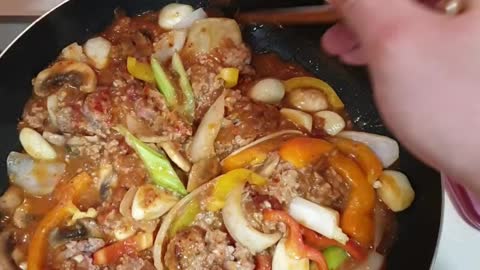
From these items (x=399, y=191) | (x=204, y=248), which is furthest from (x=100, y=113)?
(x=399, y=191)

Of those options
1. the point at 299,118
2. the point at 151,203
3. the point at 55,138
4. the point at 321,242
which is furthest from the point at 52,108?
the point at 321,242

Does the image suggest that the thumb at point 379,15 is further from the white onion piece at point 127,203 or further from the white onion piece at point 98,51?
the white onion piece at point 98,51

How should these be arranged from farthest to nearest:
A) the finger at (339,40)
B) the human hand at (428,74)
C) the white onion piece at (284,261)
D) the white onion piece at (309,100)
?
the white onion piece at (309,100)
the white onion piece at (284,261)
the finger at (339,40)
the human hand at (428,74)

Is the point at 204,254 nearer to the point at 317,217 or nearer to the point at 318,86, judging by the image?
the point at 317,217

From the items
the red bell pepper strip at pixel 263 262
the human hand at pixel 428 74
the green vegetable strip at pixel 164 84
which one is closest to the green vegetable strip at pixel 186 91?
the green vegetable strip at pixel 164 84

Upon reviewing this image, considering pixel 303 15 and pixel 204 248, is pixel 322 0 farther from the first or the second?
pixel 204 248

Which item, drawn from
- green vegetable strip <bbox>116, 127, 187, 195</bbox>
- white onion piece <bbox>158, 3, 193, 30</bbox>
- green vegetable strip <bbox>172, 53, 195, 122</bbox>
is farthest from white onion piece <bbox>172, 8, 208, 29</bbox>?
green vegetable strip <bbox>116, 127, 187, 195</bbox>

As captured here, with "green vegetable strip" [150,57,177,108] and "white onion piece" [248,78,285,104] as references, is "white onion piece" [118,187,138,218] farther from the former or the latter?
"white onion piece" [248,78,285,104]
